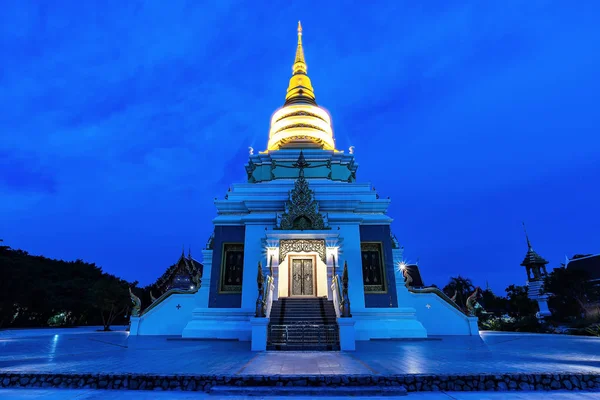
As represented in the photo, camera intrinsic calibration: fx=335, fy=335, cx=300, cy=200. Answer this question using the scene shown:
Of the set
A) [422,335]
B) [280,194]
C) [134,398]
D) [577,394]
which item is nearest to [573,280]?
[422,335]

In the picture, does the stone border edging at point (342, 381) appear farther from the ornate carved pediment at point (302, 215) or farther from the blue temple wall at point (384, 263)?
the ornate carved pediment at point (302, 215)

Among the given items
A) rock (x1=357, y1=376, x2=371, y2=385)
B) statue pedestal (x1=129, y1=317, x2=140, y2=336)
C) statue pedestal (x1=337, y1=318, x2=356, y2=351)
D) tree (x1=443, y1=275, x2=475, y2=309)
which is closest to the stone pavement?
rock (x1=357, y1=376, x2=371, y2=385)

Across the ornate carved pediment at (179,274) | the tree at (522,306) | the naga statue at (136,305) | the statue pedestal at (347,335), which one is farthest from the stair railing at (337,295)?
the tree at (522,306)

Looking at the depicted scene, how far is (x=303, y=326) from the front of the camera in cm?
955

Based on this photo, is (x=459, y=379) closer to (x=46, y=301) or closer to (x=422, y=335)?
(x=422, y=335)

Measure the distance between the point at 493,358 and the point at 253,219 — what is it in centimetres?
1003

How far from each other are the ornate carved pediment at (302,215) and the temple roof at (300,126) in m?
6.70

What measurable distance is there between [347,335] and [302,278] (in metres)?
5.36

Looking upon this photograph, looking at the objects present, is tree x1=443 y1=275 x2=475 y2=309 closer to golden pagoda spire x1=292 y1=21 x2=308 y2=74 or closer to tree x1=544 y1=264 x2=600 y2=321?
tree x1=544 y1=264 x2=600 y2=321

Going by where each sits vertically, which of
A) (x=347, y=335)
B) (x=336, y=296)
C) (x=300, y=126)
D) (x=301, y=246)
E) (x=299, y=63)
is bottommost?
(x=347, y=335)

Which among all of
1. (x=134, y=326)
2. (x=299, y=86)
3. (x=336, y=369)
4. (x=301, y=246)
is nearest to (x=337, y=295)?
(x=301, y=246)

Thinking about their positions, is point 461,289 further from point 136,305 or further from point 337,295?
point 136,305

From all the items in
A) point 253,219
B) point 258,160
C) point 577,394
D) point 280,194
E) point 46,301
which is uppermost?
point 258,160

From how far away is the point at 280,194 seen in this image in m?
15.9
